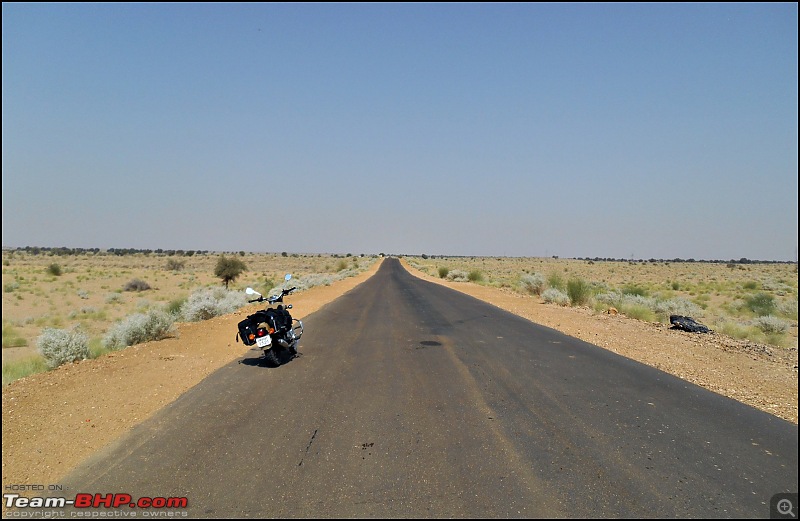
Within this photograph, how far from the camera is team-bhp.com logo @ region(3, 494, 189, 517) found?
402 cm

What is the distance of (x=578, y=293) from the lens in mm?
24047

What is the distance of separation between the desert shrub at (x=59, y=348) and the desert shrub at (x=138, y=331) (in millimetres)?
1519

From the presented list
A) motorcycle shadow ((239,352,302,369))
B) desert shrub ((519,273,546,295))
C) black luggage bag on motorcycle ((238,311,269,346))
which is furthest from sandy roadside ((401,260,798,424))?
desert shrub ((519,273,546,295))

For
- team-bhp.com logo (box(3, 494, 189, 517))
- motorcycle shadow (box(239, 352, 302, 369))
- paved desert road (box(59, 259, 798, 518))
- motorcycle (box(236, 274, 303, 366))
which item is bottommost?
motorcycle shadow (box(239, 352, 302, 369))

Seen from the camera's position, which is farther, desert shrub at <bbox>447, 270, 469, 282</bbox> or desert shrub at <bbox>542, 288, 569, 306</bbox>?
desert shrub at <bbox>447, 270, 469, 282</bbox>

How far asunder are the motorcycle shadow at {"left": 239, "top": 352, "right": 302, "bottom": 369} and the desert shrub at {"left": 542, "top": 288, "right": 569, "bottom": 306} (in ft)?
55.6

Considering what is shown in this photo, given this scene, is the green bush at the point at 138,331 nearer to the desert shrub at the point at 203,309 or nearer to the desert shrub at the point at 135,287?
the desert shrub at the point at 203,309

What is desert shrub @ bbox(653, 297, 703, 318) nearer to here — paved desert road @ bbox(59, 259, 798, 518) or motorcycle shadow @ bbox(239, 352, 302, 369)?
paved desert road @ bbox(59, 259, 798, 518)

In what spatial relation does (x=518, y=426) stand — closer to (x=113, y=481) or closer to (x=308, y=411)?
(x=308, y=411)

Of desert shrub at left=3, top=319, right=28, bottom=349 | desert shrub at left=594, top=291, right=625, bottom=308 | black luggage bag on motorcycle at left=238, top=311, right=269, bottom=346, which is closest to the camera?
black luggage bag on motorcycle at left=238, top=311, right=269, bottom=346

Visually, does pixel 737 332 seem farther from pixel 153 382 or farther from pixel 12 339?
pixel 12 339

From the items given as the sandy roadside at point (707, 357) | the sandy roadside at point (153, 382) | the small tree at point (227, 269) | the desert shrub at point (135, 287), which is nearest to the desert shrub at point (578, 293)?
the sandy roadside at point (707, 357)

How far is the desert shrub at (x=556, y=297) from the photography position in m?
23.5

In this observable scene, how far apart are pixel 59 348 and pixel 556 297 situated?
69.7ft
